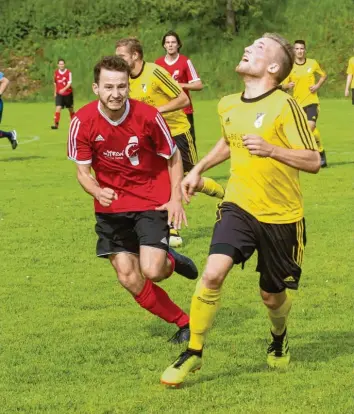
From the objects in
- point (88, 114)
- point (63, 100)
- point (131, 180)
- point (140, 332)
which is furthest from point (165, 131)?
point (63, 100)

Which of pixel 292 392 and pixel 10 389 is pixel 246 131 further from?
pixel 10 389

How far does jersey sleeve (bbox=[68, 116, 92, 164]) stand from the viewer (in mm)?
6887

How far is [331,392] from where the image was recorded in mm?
5688

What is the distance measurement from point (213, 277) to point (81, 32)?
50990 millimetres

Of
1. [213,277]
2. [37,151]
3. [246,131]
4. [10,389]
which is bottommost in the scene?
[37,151]

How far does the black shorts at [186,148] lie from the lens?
11938 mm

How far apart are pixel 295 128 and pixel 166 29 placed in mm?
49760

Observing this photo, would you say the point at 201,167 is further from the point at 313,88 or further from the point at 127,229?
the point at 313,88

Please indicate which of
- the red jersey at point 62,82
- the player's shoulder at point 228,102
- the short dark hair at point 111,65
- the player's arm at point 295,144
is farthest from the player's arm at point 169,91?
the red jersey at point 62,82

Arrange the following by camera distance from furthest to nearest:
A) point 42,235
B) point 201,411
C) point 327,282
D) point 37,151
→ point 37,151, point 42,235, point 327,282, point 201,411

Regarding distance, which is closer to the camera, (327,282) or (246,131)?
(246,131)

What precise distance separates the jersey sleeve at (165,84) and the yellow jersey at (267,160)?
4821 millimetres

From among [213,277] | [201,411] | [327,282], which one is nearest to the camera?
[201,411]

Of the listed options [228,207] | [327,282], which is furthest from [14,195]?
[228,207]
